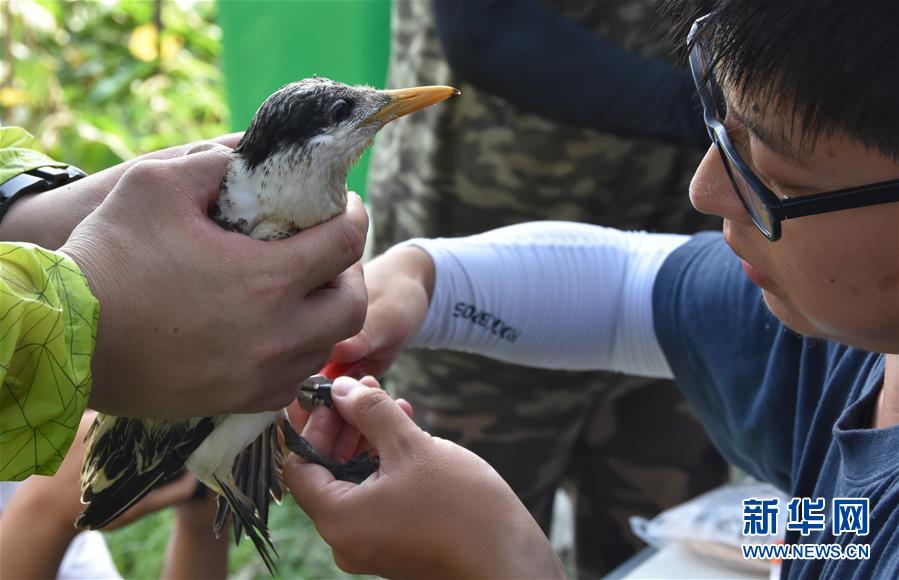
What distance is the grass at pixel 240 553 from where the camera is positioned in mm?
3133

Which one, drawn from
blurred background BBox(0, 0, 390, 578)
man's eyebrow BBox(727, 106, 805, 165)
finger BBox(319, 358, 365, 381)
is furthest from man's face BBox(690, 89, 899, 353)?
blurred background BBox(0, 0, 390, 578)

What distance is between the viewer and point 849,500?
113 centimetres

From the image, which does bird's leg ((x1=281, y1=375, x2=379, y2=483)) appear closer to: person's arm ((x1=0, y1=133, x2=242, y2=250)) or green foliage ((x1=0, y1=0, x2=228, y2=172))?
person's arm ((x1=0, y1=133, x2=242, y2=250))

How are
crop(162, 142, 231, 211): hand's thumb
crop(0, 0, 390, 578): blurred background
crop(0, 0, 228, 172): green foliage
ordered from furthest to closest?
crop(0, 0, 228, 172): green foliage
crop(0, 0, 390, 578): blurred background
crop(162, 142, 231, 211): hand's thumb

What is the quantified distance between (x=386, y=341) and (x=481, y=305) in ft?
0.79

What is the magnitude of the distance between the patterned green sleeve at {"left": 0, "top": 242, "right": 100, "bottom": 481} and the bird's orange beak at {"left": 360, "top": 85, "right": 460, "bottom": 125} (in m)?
0.52

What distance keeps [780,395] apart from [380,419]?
589 mm

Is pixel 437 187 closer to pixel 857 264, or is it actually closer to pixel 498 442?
pixel 498 442

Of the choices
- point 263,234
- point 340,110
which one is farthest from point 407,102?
point 263,234

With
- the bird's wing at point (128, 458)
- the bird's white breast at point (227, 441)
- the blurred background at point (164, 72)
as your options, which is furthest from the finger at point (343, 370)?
the blurred background at point (164, 72)

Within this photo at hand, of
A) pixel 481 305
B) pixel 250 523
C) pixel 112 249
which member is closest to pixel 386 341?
pixel 481 305

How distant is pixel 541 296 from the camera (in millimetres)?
1688

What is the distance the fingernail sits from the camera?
4.34ft

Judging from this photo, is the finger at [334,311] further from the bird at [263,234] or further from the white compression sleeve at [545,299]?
the white compression sleeve at [545,299]
